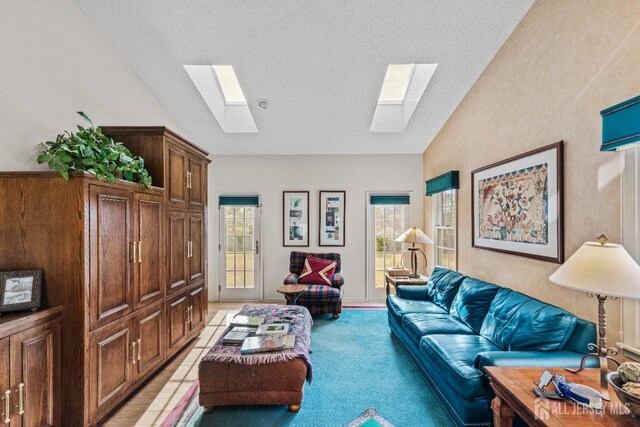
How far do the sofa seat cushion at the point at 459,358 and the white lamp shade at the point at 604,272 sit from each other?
859mm

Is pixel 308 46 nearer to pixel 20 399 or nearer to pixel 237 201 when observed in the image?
pixel 237 201

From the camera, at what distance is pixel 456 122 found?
382 centimetres

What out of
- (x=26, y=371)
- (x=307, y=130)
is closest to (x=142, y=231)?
(x=26, y=371)

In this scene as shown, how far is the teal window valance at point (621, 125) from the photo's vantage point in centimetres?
158

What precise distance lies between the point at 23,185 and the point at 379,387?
3.08 m

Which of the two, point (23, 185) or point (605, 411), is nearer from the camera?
point (605, 411)

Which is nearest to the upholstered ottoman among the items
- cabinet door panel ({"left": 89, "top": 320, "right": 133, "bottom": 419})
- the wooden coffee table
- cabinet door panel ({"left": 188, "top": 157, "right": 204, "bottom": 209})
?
cabinet door panel ({"left": 89, "top": 320, "right": 133, "bottom": 419})

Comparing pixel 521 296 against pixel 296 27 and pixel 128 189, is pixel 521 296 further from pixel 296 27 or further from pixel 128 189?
pixel 128 189

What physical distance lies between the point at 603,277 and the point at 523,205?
1.43 m

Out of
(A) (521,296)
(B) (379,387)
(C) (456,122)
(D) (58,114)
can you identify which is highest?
(C) (456,122)

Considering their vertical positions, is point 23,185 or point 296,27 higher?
point 296,27

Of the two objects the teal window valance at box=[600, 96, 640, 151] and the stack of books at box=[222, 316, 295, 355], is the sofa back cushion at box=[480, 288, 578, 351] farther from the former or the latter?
the stack of books at box=[222, 316, 295, 355]

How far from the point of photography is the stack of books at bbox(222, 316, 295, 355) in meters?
2.29

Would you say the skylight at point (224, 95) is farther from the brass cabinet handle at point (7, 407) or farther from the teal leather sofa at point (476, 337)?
the teal leather sofa at point (476, 337)
